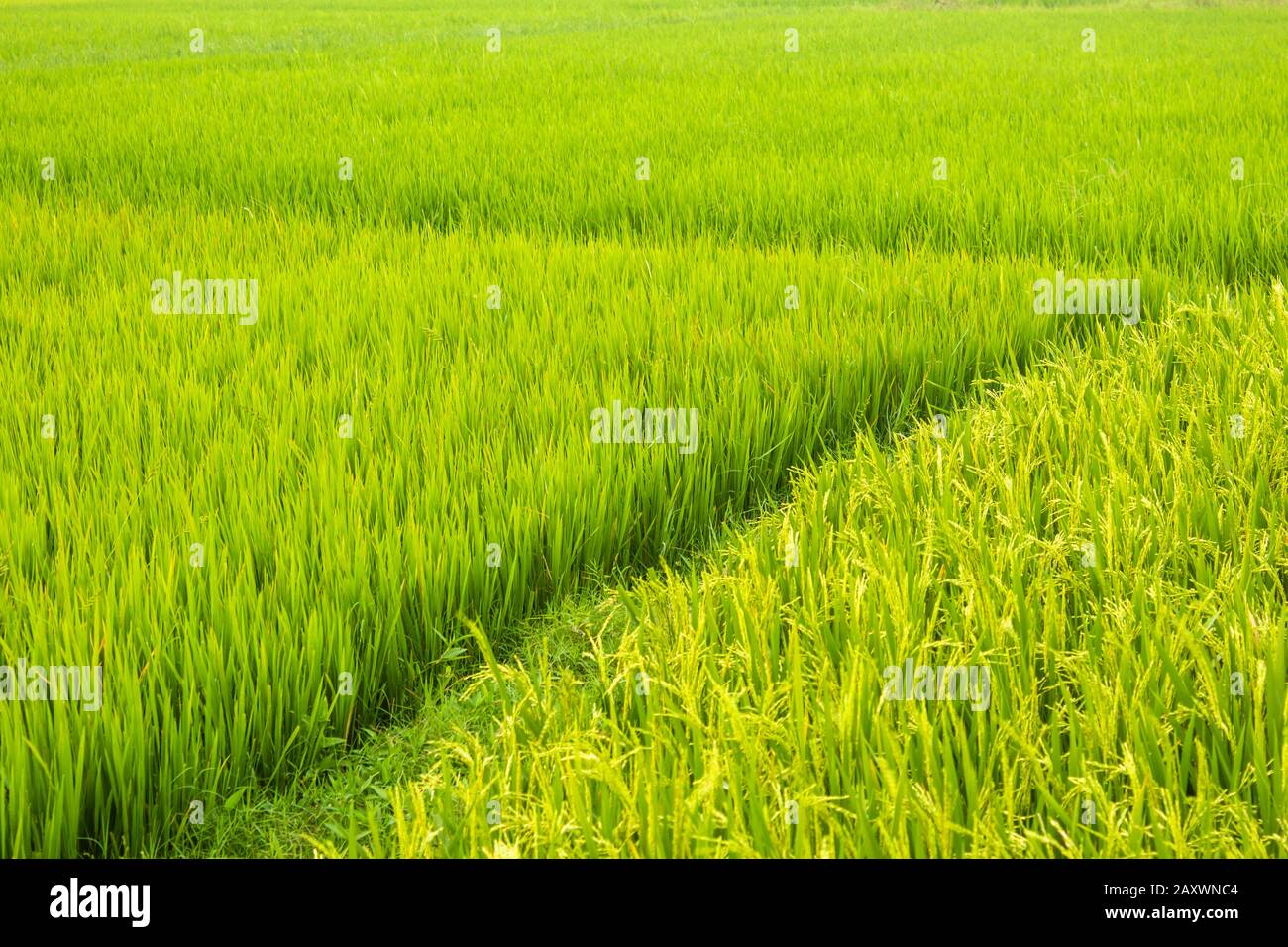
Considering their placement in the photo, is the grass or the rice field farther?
the rice field

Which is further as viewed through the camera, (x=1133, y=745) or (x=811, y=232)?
(x=811, y=232)

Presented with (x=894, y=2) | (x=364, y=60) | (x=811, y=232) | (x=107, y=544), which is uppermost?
(x=894, y=2)

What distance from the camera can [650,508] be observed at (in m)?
2.14

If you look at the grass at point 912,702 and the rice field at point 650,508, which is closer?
the grass at point 912,702

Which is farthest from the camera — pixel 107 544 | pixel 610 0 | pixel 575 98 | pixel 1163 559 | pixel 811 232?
pixel 610 0

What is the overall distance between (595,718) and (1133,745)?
626 millimetres

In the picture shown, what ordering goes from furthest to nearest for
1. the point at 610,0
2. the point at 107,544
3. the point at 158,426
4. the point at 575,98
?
the point at 610,0 < the point at 575,98 < the point at 158,426 < the point at 107,544

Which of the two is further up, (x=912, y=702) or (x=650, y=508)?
(x=650, y=508)

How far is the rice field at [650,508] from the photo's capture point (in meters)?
1.20

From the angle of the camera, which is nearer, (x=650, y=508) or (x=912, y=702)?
(x=912, y=702)

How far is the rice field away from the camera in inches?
47.2

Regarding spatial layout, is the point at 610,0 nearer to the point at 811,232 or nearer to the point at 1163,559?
the point at 811,232

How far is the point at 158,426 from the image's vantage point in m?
2.15
